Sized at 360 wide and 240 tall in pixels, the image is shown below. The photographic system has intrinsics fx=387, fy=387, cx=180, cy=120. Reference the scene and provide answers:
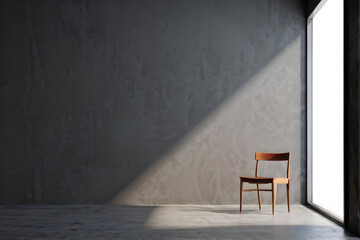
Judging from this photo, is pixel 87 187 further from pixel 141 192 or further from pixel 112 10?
pixel 112 10

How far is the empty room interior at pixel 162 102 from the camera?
5.08m

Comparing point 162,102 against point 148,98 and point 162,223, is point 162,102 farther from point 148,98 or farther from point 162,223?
point 162,223

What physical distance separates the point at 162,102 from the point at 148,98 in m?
0.19

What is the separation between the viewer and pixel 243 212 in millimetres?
4535

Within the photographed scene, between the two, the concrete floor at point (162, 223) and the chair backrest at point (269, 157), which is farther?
the chair backrest at point (269, 157)

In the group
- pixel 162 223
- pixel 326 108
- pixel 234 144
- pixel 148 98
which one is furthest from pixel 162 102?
pixel 326 108

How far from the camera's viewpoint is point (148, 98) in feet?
16.9

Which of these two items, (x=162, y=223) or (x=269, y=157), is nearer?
(x=162, y=223)

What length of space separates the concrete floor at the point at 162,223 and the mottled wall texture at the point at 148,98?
1.24 feet

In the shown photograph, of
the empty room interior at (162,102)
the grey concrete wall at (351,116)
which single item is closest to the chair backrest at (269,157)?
the empty room interior at (162,102)

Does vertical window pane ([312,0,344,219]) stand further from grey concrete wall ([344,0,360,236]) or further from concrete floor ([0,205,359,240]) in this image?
grey concrete wall ([344,0,360,236])

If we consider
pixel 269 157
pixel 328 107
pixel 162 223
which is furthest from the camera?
pixel 328 107

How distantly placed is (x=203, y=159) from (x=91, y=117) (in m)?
1.59

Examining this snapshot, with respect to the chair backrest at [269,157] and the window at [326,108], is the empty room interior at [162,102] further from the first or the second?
the chair backrest at [269,157]
